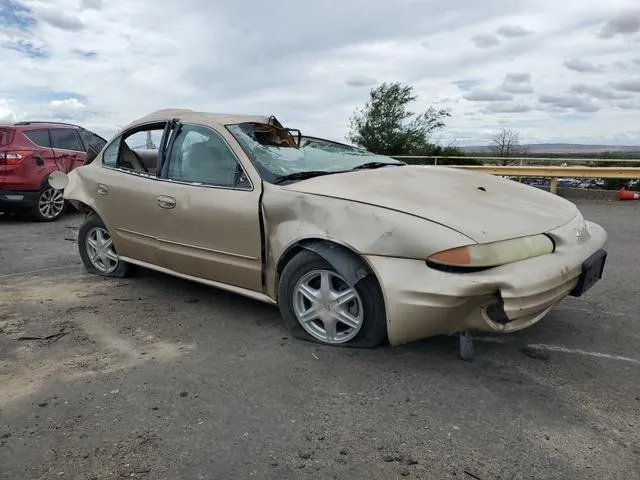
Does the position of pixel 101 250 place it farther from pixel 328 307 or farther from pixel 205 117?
pixel 328 307

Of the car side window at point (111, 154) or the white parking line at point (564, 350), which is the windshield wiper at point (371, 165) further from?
the car side window at point (111, 154)

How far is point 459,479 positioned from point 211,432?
3.68 feet

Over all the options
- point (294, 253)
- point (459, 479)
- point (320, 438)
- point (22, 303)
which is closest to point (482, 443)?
point (459, 479)

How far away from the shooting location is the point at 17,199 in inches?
352

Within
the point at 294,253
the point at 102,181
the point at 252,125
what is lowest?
the point at 294,253

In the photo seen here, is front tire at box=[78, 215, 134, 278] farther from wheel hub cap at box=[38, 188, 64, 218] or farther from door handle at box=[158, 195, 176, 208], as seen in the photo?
wheel hub cap at box=[38, 188, 64, 218]

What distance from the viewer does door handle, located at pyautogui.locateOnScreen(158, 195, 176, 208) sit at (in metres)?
4.24

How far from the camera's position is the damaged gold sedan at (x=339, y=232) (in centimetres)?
300

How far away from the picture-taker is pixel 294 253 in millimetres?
3613

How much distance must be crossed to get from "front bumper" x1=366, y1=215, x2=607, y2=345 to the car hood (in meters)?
0.23

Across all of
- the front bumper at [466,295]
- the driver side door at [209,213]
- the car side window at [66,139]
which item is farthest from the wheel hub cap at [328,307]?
the car side window at [66,139]

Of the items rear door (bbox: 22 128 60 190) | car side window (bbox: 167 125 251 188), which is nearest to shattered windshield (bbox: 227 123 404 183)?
car side window (bbox: 167 125 251 188)

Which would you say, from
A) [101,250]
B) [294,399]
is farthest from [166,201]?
[294,399]

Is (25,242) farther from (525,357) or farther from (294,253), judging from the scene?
(525,357)
